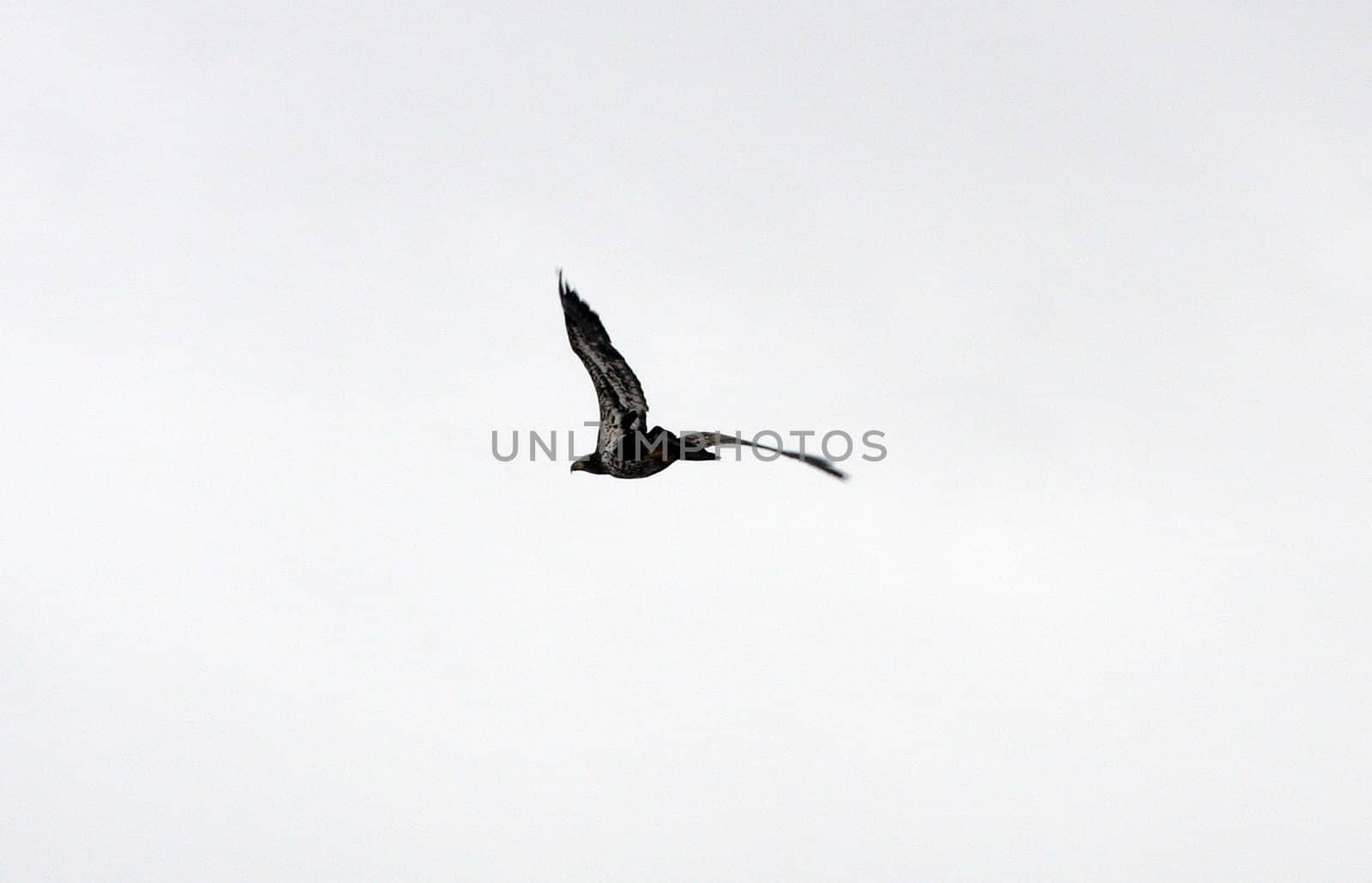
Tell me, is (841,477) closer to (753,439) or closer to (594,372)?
(753,439)

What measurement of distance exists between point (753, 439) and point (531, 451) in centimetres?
1041

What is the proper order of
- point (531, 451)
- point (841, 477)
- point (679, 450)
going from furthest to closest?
point (531, 451)
point (679, 450)
point (841, 477)

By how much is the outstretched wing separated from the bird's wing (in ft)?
7.00

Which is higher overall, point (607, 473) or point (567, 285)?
point (567, 285)

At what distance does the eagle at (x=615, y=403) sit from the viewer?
40.7 metres

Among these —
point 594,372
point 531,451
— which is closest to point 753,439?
point 594,372

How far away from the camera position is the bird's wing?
34.5 meters

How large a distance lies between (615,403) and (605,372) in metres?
0.73

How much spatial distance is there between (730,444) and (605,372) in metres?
5.05

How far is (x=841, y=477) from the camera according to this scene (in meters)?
34.0

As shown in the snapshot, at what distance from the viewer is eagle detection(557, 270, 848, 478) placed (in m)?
40.7

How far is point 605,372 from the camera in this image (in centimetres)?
4112

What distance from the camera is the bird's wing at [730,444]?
113 ft

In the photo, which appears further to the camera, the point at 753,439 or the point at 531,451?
the point at 531,451
